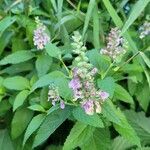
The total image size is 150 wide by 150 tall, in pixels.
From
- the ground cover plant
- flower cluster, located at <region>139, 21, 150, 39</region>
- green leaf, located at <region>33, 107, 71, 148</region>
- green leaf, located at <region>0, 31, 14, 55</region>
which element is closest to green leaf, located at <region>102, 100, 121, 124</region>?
the ground cover plant

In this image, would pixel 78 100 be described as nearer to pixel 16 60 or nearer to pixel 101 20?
pixel 16 60

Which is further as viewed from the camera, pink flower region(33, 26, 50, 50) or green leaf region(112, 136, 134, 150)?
green leaf region(112, 136, 134, 150)

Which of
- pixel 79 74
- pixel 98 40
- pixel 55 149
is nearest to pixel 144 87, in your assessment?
pixel 98 40

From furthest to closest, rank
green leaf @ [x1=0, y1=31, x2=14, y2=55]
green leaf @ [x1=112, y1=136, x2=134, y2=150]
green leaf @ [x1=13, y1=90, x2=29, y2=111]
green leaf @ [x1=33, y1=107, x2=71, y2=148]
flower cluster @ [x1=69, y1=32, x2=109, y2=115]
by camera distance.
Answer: green leaf @ [x1=0, y1=31, x2=14, y2=55] < green leaf @ [x1=112, y1=136, x2=134, y2=150] < green leaf @ [x1=13, y1=90, x2=29, y2=111] < green leaf @ [x1=33, y1=107, x2=71, y2=148] < flower cluster @ [x1=69, y1=32, x2=109, y2=115]

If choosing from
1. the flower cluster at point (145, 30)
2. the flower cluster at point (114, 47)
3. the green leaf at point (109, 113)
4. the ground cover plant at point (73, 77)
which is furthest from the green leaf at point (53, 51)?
the flower cluster at point (145, 30)

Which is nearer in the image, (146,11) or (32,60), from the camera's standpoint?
(32,60)

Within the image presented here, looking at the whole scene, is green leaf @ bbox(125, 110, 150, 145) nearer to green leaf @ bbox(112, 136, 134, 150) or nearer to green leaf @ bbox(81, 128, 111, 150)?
green leaf @ bbox(112, 136, 134, 150)

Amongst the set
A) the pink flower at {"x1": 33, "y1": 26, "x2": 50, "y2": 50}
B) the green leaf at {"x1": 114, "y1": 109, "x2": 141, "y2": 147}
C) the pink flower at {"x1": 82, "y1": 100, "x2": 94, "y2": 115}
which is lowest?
the green leaf at {"x1": 114, "y1": 109, "x2": 141, "y2": 147}
